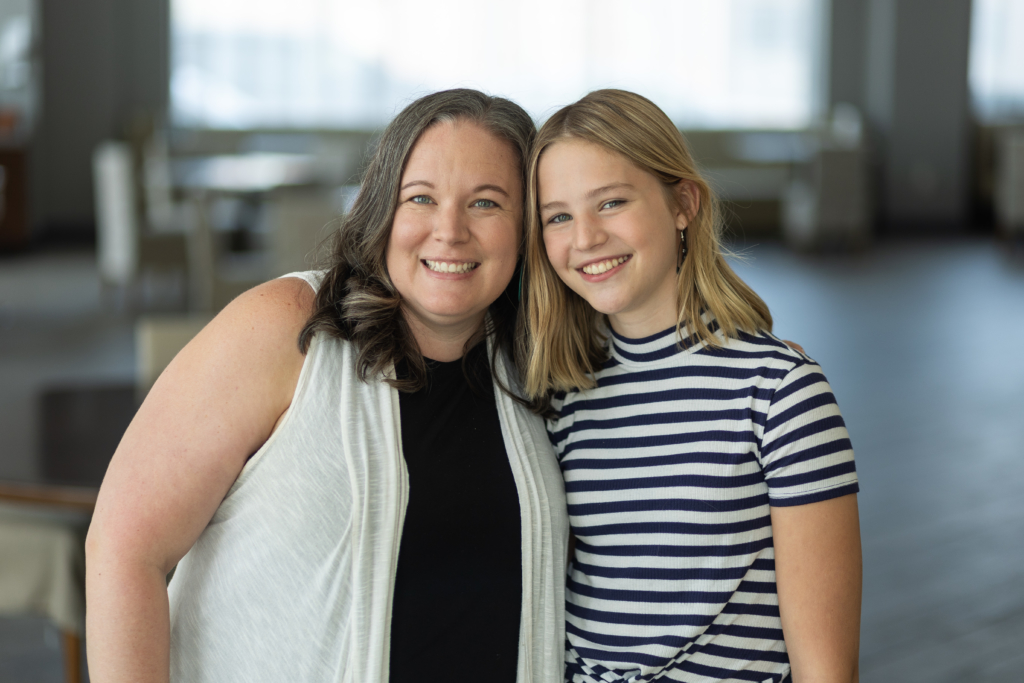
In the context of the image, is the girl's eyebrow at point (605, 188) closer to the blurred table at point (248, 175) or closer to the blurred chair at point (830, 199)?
the blurred table at point (248, 175)

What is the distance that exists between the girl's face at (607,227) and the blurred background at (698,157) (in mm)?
2209

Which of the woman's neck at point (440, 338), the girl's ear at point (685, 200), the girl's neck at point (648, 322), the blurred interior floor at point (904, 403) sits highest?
the girl's ear at point (685, 200)

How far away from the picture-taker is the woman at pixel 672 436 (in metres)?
1.22

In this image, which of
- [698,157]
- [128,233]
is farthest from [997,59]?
[128,233]

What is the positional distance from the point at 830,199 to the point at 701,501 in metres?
9.90

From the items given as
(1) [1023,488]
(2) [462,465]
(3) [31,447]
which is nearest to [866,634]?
(1) [1023,488]

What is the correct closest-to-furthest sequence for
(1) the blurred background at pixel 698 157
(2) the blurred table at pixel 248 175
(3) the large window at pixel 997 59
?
(1) the blurred background at pixel 698 157 → (2) the blurred table at pixel 248 175 → (3) the large window at pixel 997 59

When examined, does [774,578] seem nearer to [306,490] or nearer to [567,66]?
[306,490]

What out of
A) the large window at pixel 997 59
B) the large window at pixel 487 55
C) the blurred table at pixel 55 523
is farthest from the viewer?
the large window at pixel 997 59

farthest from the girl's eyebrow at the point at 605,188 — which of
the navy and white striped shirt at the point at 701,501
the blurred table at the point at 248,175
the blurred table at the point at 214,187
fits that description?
the blurred table at the point at 248,175

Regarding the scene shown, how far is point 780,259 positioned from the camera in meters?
10.3

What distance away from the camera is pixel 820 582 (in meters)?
1.22

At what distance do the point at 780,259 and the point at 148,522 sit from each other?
9691 mm

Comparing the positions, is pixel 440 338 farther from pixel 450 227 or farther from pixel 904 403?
pixel 904 403
